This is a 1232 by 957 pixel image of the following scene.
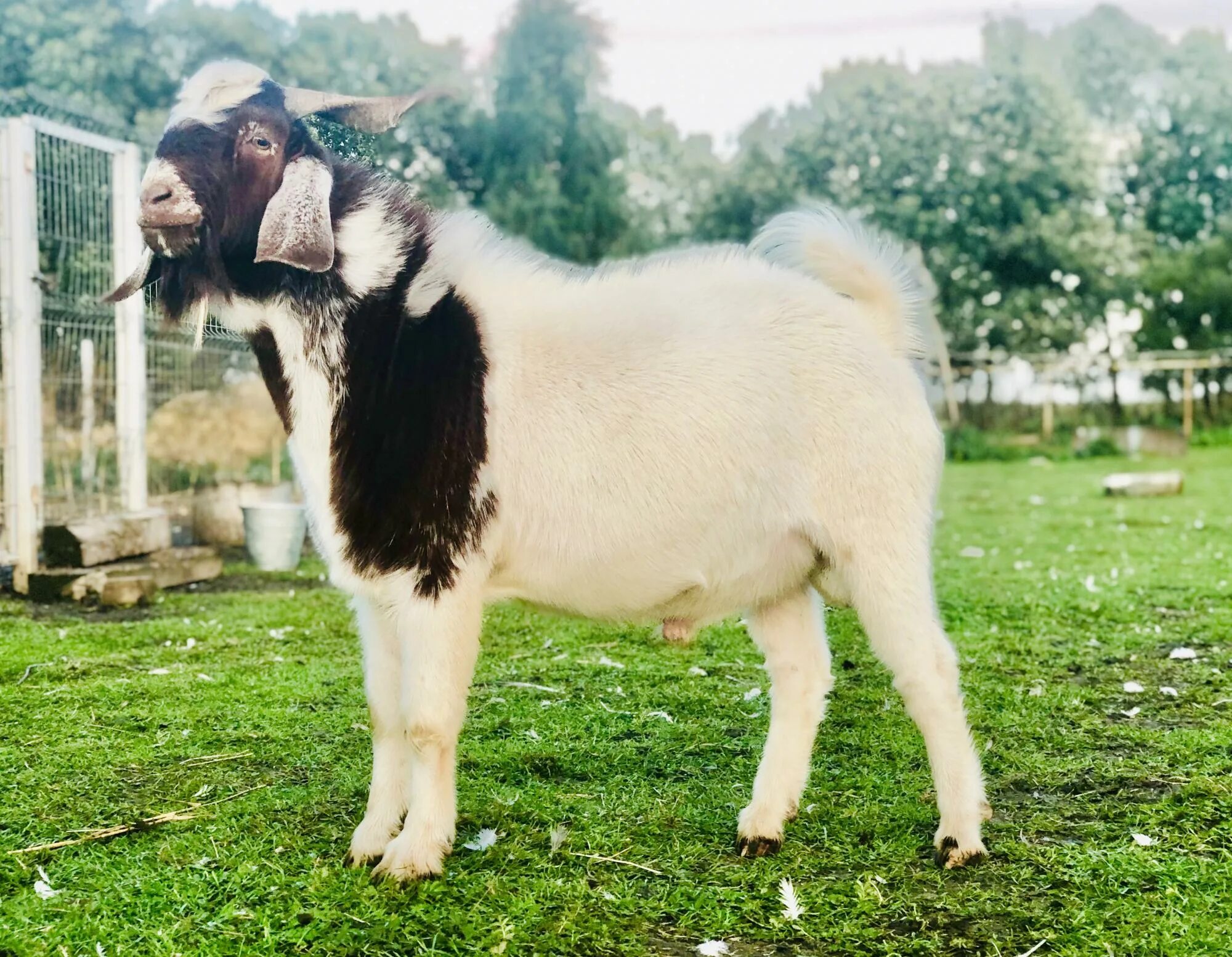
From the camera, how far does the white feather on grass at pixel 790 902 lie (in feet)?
10.2

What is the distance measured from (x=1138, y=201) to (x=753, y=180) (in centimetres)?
1135

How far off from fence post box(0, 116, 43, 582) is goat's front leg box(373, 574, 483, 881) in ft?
19.4

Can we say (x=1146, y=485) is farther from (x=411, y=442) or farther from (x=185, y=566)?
(x=411, y=442)

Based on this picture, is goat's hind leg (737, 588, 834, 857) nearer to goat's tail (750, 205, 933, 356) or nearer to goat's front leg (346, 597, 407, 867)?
goat's tail (750, 205, 933, 356)

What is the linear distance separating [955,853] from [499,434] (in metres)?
1.87

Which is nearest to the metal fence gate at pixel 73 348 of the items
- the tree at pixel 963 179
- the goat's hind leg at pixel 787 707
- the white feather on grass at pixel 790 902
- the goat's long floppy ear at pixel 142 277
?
the goat's long floppy ear at pixel 142 277

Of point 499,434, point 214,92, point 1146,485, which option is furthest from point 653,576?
point 1146,485

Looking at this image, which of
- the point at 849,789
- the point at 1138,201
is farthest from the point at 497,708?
the point at 1138,201

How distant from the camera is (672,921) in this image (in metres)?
3.10

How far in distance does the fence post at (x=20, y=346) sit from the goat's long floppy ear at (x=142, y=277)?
5378 millimetres

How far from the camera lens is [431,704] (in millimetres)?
3301

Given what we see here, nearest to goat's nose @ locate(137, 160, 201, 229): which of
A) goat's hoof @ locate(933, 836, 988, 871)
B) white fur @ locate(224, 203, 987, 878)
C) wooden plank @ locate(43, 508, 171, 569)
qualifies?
white fur @ locate(224, 203, 987, 878)

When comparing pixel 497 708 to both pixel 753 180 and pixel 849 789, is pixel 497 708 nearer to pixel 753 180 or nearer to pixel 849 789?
pixel 849 789

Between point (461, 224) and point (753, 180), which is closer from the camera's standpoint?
point (461, 224)
